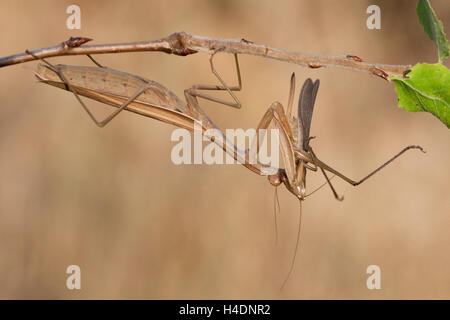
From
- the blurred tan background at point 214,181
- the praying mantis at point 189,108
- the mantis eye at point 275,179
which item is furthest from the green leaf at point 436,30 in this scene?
the blurred tan background at point 214,181

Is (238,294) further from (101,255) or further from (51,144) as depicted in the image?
(51,144)

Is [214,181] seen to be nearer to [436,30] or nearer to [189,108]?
[189,108]

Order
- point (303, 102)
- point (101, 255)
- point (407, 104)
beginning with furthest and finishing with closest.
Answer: point (101, 255) → point (303, 102) → point (407, 104)

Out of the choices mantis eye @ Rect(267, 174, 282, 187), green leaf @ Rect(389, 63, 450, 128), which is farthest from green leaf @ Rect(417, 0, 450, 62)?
Result: mantis eye @ Rect(267, 174, 282, 187)

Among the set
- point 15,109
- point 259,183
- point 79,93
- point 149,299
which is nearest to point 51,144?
point 15,109

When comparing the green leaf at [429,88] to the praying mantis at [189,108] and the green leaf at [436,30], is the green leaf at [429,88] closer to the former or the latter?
the green leaf at [436,30]

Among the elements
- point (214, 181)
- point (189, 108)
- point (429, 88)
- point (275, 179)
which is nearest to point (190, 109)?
point (189, 108)

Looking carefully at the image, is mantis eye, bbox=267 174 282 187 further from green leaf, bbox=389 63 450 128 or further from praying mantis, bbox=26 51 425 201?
green leaf, bbox=389 63 450 128
